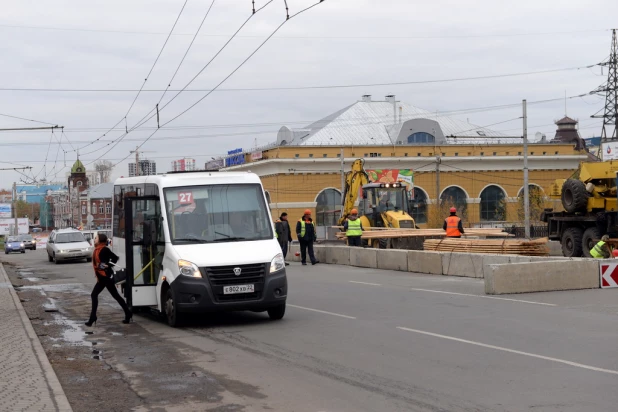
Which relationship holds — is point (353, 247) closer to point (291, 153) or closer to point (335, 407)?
point (335, 407)

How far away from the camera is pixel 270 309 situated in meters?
14.6

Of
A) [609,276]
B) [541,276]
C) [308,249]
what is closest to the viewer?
[541,276]

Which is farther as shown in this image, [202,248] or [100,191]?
[100,191]

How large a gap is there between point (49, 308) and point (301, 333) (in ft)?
26.4

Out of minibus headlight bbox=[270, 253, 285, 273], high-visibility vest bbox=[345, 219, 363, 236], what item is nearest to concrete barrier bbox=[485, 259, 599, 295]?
minibus headlight bbox=[270, 253, 285, 273]

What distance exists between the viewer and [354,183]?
4284cm

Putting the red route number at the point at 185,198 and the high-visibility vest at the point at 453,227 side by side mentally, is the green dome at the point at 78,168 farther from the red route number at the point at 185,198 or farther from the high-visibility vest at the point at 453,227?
the red route number at the point at 185,198

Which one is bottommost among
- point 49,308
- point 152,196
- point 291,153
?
point 49,308

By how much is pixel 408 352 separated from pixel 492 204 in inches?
2997

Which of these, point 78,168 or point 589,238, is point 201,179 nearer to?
point 589,238

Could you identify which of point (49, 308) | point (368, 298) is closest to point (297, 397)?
point (368, 298)

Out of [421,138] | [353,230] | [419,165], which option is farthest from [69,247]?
[421,138]

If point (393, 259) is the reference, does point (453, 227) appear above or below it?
above

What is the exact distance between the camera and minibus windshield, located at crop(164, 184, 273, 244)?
14.4m
